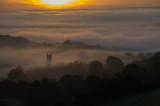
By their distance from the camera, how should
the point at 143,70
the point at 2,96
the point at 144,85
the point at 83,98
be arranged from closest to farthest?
the point at 83,98
the point at 144,85
the point at 2,96
the point at 143,70

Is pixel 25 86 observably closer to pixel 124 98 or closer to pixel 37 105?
pixel 37 105

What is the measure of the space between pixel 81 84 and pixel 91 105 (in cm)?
691

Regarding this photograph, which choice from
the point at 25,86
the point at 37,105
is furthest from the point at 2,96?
the point at 37,105

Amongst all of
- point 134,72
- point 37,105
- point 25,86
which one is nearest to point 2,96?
point 25,86

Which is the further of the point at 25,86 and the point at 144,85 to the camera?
the point at 25,86

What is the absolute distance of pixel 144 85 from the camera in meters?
31.8

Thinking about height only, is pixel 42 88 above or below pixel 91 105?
above

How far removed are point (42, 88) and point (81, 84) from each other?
4091mm

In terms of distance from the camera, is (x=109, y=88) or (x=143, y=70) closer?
(x=109, y=88)

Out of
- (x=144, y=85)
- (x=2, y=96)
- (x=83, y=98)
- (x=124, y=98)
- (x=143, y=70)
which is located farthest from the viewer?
(x=143, y=70)

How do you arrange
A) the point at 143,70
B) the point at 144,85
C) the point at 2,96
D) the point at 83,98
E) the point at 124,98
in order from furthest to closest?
the point at 143,70 → the point at 2,96 → the point at 144,85 → the point at 124,98 → the point at 83,98

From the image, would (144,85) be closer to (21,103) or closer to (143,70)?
(143,70)

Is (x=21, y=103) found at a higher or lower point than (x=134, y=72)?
lower

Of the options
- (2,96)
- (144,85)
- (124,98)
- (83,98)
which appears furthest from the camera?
(2,96)
